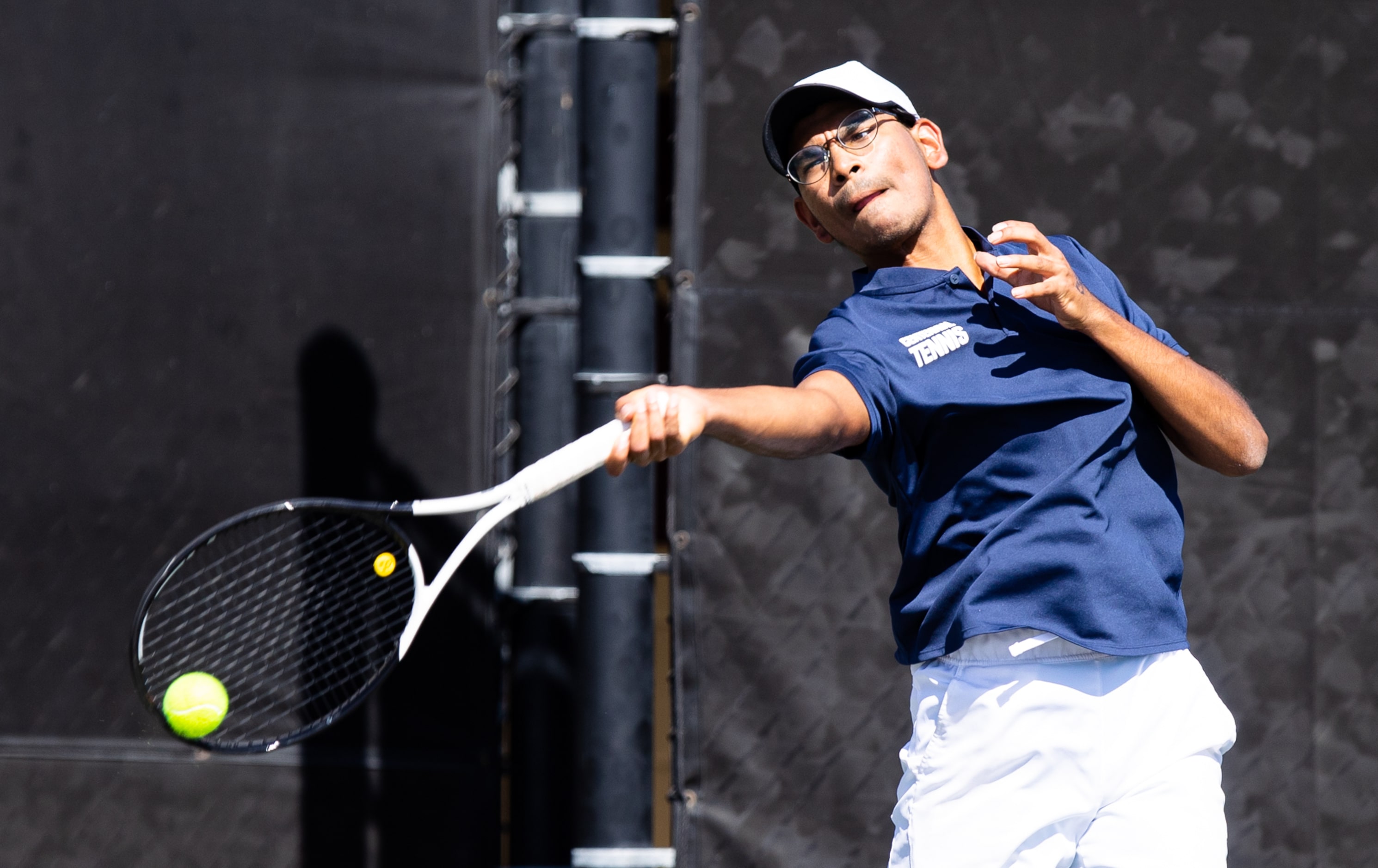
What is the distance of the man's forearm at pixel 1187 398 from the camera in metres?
1.71

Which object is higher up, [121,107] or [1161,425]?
[121,107]

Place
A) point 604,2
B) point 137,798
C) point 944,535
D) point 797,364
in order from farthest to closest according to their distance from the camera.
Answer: point 137,798
point 604,2
point 797,364
point 944,535

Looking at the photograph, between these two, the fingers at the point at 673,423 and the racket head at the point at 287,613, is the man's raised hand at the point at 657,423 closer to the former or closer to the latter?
the fingers at the point at 673,423

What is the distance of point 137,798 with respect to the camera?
2959 mm

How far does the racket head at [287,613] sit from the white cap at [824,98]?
4.39 feet

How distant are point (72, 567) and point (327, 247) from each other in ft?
3.20

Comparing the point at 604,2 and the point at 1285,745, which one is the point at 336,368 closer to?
the point at 604,2

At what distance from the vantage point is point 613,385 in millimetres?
2771

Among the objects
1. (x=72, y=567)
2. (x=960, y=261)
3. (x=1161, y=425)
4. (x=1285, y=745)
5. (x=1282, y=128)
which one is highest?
(x=1282, y=128)

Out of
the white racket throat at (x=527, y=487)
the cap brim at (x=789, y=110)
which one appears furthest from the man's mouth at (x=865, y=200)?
the white racket throat at (x=527, y=487)

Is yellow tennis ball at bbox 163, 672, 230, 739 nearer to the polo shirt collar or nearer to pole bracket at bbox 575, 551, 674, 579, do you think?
pole bracket at bbox 575, 551, 674, 579

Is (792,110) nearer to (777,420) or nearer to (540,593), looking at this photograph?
(777,420)

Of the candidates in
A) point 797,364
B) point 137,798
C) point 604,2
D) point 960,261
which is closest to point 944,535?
point 797,364

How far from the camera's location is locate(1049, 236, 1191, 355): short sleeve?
1871mm
